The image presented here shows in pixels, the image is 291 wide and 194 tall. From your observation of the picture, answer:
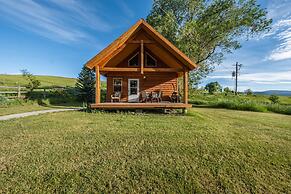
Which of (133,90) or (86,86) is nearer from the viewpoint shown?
(133,90)

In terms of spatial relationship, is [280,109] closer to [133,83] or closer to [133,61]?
[133,83]

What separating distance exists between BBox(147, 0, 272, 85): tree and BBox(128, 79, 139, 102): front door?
6.29 m

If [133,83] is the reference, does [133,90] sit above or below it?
below

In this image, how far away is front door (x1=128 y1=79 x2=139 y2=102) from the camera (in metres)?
13.2

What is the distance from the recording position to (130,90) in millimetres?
13281

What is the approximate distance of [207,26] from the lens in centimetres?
1761

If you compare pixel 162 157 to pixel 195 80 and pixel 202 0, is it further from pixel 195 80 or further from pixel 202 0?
pixel 202 0

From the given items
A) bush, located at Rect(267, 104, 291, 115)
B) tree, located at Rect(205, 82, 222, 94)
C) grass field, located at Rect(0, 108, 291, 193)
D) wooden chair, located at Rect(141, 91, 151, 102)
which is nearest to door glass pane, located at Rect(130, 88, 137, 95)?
wooden chair, located at Rect(141, 91, 151, 102)

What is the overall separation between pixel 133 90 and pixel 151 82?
58.8 inches

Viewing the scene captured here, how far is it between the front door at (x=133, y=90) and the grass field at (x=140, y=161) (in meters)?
6.94

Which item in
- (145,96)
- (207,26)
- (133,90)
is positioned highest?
(207,26)

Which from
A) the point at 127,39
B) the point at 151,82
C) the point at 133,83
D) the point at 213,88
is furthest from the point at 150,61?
the point at 213,88

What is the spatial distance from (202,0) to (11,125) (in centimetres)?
2021

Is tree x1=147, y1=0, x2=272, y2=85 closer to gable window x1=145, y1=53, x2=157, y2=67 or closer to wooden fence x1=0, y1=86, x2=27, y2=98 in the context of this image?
gable window x1=145, y1=53, x2=157, y2=67
